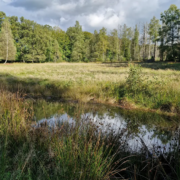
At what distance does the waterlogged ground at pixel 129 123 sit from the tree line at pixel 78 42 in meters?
31.6

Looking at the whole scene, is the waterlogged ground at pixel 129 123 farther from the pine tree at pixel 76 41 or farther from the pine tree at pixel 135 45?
the pine tree at pixel 135 45

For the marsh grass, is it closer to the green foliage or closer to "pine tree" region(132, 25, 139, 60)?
the green foliage

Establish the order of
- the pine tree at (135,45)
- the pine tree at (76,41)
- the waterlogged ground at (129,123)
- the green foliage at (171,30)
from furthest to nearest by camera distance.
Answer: the pine tree at (135,45)
the pine tree at (76,41)
the green foliage at (171,30)
the waterlogged ground at (129,123)

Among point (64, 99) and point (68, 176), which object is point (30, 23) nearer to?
point (64, 99)

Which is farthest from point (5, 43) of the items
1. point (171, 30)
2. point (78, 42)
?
point (171, 30)

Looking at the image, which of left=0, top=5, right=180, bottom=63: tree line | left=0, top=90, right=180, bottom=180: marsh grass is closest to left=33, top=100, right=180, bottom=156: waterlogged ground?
left=0, top=90, right=180, bottom=180: marsh grass

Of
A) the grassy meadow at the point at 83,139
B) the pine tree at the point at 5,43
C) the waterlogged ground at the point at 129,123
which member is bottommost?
the waterlogged ground at the point at 129,123

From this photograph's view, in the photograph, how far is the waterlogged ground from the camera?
3854mm

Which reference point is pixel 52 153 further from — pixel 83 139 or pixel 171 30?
pixel 171 30

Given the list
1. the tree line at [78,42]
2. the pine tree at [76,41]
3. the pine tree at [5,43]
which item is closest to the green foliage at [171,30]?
the tree line at [78,42]

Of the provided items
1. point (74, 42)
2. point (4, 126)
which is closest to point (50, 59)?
point (74, 42)

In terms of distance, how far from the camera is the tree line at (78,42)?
37156 millimetres

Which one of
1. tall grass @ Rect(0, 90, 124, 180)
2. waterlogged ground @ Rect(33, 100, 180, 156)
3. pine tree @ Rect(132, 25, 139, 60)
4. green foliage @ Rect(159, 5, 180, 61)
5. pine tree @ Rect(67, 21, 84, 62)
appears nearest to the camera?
tall grass @ Rect(0, 90, 124, 180)

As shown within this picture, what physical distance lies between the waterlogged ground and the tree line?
31645mm
